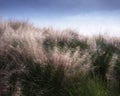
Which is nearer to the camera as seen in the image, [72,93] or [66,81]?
[72,93]

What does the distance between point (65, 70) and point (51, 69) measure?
0.71 feet

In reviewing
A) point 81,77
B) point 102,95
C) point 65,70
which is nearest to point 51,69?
point 65,70

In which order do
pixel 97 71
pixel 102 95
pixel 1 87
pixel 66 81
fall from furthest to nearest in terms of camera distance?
1. pixel 97 71
2. pixel 66 81
3. pixel 102 95
4. pixel 1 87

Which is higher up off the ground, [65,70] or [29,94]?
[65,70]

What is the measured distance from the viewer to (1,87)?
337 cm

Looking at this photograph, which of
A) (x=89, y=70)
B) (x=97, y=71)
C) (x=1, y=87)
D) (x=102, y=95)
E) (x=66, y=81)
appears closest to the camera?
(x=1, y=87)

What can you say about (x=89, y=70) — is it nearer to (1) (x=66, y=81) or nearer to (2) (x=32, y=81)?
(1) (x=66, y=81)

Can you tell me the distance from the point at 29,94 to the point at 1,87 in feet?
1.81

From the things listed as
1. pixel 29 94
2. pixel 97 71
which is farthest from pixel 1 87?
pixel 97 71

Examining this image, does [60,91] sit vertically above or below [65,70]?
below

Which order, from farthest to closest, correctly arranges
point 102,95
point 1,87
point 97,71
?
point 97,71, point 102,95, point 1,87

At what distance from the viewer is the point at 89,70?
456cm

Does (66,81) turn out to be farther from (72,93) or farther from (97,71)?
(97,71)

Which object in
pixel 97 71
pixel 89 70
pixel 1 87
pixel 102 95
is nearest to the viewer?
→ pixel 1 87
